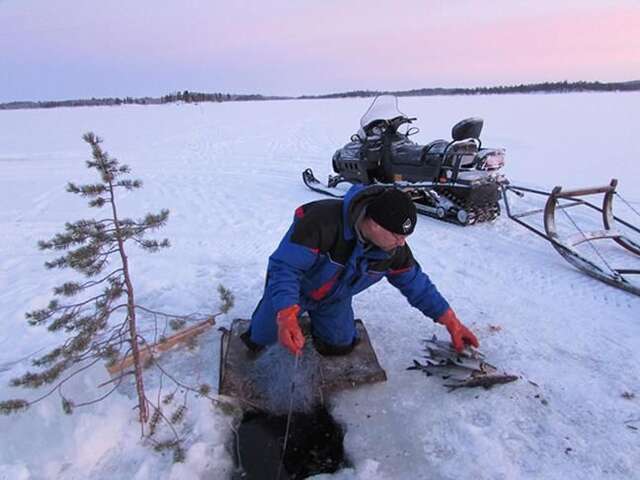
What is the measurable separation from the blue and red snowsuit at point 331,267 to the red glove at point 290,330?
35 mm

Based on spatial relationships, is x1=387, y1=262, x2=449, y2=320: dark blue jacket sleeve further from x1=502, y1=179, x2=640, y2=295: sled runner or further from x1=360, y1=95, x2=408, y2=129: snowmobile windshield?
x1=360, y1=95, x2=408, y2=129: snowmobile windshield

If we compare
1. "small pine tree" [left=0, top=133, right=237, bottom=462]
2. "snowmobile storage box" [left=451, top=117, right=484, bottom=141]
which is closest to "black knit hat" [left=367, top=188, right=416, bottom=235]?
"small pine tree" [left=0, top=133, right=237, bottom=462]

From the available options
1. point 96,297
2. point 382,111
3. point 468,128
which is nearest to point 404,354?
point 96,297

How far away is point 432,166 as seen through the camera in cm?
596

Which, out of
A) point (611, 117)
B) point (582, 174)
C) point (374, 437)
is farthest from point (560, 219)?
point (611, 117)

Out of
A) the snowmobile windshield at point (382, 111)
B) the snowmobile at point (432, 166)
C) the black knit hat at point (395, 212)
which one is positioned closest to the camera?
the black knit hat at point (395, 212)

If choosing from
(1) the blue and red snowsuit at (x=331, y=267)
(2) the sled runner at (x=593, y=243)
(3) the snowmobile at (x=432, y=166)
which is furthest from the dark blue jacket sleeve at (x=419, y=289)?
(3) the snowmobile at (x=432, y=166)

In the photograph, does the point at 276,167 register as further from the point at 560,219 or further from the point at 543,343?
the point at 543,343

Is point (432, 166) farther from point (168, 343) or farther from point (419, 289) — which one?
point (168, 343)

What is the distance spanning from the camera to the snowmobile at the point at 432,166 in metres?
5.55

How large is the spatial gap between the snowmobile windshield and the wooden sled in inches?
174

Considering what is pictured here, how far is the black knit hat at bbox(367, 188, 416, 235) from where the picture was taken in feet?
7.29

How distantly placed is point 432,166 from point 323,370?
379cm

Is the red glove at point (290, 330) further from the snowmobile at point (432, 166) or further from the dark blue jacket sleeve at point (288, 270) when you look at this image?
the snowmobile at point (432, 166)
